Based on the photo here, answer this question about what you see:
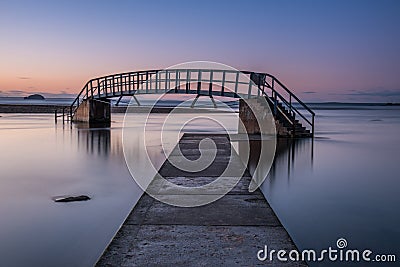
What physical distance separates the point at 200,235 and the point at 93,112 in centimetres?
2157

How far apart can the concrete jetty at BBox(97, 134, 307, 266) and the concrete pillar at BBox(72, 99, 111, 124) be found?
19.7 m

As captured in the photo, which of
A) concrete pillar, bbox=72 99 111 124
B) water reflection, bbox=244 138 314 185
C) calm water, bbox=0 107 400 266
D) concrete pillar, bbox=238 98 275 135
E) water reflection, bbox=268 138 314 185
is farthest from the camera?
concrete pillar, bbox=72 99 111 124

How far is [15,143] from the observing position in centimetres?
1504

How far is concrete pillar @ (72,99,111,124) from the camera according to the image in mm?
24484

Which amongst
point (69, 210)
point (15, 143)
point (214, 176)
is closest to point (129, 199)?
point (69, 210)

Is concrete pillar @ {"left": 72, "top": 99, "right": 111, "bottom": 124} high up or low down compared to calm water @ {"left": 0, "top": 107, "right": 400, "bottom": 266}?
up

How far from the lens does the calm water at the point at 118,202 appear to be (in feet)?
14.1

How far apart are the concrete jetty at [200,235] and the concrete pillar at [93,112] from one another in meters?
19.7

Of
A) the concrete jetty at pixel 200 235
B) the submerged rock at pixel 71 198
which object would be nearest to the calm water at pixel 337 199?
the concrete jetty at pixel 200 235

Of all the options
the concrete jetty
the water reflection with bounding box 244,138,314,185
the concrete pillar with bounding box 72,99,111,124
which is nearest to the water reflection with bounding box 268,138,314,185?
the water reflection with bounding box 244,138,314,185

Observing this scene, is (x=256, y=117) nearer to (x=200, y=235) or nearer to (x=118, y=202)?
(x=118, y=202)

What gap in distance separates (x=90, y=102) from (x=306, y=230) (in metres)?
21.1

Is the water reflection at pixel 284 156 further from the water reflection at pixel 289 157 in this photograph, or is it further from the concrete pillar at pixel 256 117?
the concrete pillar at pixel 256 117

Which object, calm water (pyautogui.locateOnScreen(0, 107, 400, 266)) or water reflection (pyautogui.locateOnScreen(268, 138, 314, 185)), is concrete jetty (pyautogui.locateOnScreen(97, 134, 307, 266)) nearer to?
calm water (pyautogui.locateOnScreen(0, 107, 400, 266))
